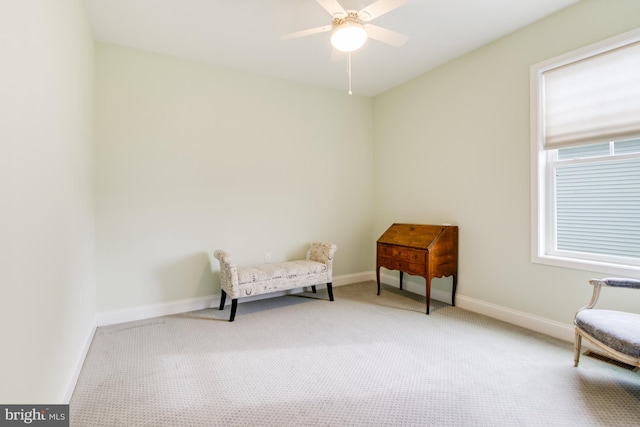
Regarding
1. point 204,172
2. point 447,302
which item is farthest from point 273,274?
point 447,302

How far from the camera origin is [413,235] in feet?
11.8

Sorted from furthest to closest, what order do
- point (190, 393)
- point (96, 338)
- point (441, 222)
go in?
point (441, 222) → point (96, 338) → point (190, 393)

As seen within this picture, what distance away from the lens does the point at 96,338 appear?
2.73 meters

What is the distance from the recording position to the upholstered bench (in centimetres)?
312

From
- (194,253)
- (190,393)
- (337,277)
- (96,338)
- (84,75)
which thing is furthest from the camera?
(337,277)

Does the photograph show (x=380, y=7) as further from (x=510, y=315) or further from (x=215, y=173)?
(x=510, y=315)

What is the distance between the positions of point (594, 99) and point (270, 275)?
3219mm

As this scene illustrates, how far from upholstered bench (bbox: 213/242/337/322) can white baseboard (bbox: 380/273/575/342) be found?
130 centimetres

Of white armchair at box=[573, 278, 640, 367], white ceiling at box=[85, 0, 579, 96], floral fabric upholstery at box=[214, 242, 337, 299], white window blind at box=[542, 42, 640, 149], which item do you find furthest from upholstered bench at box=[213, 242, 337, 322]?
white window blind at box=[542, 42, 640, 149]

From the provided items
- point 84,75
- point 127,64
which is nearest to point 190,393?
point 84,75

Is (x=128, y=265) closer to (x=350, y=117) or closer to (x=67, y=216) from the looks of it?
(x=67, y=216)

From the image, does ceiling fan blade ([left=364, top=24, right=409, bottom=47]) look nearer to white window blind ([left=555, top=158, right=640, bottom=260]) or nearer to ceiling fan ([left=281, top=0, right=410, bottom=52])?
ceiling fan ([left=281, top=0, right=410, bottom=52])

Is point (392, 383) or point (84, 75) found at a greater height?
point (84, 75)

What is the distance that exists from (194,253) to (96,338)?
1.12 meters
